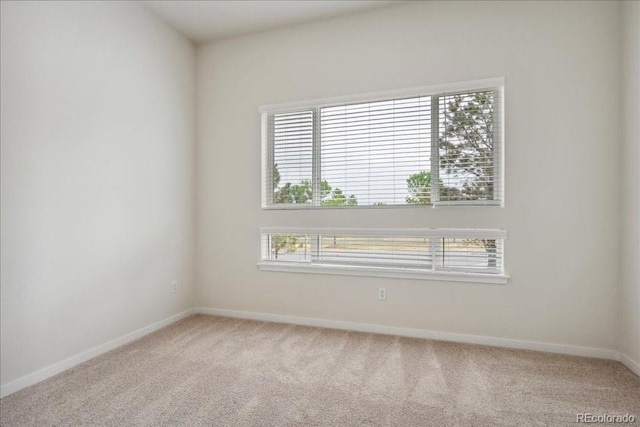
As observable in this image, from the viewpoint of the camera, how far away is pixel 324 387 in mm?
2221

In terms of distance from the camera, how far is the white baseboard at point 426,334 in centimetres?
267

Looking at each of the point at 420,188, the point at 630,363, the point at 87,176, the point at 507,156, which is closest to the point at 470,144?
the point at 507,156

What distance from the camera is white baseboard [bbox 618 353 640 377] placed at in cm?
237

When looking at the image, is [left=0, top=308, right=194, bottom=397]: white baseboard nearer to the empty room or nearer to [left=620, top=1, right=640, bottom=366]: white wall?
the empty room

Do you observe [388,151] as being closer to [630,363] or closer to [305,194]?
[305,194]

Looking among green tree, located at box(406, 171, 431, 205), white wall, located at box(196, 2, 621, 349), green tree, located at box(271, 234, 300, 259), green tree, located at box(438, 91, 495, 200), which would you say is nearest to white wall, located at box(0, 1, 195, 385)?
white wall, located at box(196, 2, 621, 349)

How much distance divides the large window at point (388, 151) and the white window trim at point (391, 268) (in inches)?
9.8

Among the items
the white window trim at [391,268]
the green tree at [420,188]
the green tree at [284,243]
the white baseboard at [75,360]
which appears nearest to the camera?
the white baseboard at [75,360]

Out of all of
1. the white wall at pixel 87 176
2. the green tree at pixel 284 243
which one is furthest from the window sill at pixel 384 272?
the white wall at pixel 87 176

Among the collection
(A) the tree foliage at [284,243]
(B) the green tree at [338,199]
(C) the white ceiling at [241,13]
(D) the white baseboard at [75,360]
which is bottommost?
(D) the white baseboard at [75,360]

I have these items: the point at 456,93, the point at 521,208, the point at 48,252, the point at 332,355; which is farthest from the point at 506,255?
the point at 48,252

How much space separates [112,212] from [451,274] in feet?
9.63

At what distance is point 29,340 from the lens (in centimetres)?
228

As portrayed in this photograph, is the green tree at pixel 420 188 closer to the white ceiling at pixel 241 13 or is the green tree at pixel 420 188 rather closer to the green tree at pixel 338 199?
the green tree at pixel 338 199
